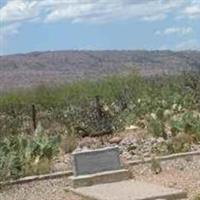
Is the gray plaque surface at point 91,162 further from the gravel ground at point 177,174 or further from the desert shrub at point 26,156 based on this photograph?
the desert shrub at point 26,156

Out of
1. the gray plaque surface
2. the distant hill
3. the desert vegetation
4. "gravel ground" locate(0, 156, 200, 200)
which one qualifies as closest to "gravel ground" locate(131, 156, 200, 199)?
"gravel ground" locate(0, 156, 200, 200)

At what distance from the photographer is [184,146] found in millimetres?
21422

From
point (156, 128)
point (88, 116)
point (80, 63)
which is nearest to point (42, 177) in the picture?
point (156, 128)

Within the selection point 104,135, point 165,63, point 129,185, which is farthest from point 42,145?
point 165,63

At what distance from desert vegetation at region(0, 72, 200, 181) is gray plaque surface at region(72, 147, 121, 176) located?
1833 mm

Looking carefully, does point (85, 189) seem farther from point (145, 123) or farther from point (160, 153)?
point (145, 123)

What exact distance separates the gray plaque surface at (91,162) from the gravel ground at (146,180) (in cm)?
52

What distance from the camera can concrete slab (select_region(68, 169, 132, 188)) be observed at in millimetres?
17312

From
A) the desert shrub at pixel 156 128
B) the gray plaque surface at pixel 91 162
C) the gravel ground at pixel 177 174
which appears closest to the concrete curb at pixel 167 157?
the gravel ground at pixel 177 174

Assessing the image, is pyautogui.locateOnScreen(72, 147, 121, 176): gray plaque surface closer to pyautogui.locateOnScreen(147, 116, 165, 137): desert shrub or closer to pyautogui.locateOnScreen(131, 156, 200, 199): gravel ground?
pyautogui.locateOnScreen(131, 156, 200, 199): gravel ground

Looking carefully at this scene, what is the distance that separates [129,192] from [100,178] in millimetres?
1960

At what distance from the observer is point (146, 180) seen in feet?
56.8

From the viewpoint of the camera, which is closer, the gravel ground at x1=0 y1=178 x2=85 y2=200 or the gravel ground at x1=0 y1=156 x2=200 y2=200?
the gravel ground at x1=0 y1=156 x2=200 y2=200

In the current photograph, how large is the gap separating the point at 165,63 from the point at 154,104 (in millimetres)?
100459
